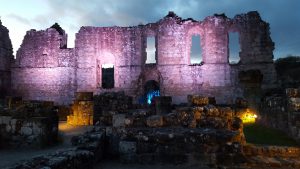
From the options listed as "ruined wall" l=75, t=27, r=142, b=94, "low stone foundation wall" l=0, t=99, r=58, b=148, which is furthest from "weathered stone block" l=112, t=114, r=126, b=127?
"ruined wall" l=75, t=27, r=142, b=94

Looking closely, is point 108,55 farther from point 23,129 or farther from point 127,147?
point 127,147

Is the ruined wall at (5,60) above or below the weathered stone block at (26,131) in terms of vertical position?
above

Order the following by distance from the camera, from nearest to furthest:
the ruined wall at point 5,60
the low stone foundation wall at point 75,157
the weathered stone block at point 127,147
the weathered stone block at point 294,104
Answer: the low stone foundation wall at point 75,157, the weathered stone block at point 127,147, the weathered stone block at point 294,104, the ruined wall at point 5,60

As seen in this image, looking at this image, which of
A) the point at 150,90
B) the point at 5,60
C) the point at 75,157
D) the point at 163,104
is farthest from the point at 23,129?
the point at 150,90

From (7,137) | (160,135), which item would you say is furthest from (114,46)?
(160,135)

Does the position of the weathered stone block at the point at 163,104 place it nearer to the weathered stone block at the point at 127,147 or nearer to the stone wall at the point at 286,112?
the stone wall at the point at 286,112

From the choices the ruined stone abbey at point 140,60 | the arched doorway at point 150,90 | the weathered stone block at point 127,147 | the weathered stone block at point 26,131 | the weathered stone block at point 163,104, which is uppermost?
the ruined stone abbey at point 140,60

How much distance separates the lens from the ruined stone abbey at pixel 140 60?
26312 mm

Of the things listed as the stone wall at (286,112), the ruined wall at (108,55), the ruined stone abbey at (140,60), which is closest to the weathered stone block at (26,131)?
the stone wall at (286,112)

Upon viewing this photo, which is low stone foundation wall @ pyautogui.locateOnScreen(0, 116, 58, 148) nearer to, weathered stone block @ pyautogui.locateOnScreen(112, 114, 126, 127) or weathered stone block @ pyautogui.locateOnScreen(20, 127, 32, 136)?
weathered stone block @ pyautogui.locateOnScreen(20, 127, 32, 136)

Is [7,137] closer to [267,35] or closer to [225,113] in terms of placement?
[225,113]

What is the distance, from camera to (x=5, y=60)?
2845 cm

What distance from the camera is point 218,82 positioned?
2638cm

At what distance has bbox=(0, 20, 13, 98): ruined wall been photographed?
27.9 meters
